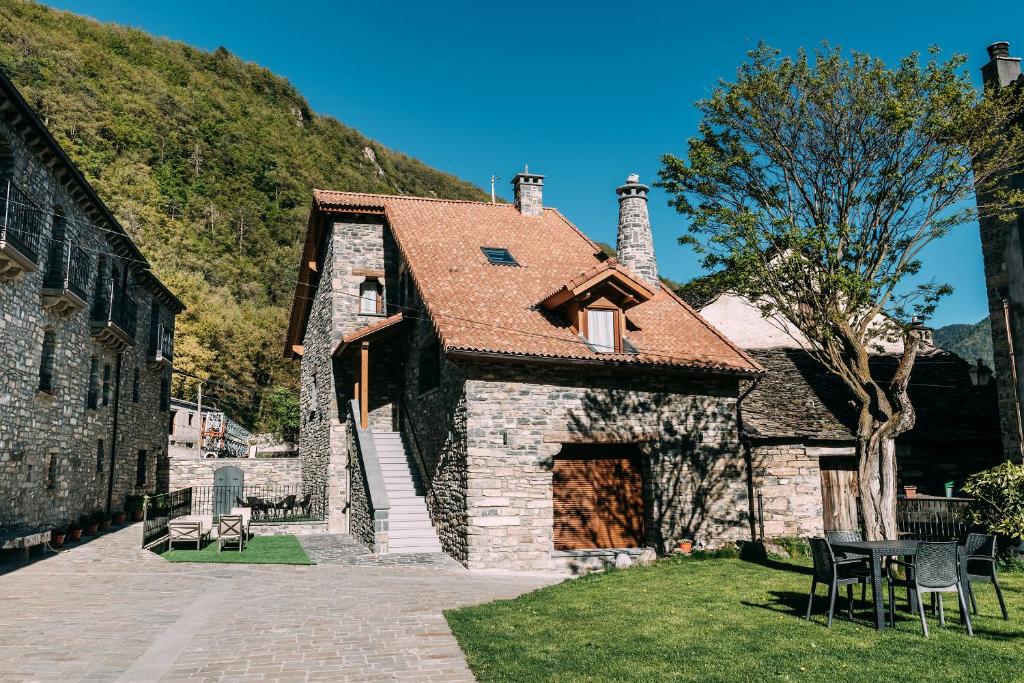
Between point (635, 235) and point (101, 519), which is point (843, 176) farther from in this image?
point (101, 519)

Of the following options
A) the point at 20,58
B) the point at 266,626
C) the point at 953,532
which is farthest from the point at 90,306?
the point at 20,58

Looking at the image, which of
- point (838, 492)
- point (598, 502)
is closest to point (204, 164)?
point (598, 502)

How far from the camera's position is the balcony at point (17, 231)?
13.2 m

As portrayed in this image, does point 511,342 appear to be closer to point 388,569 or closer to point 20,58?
point 388,569

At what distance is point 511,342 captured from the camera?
1420 cm

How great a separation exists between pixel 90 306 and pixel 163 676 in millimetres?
15446

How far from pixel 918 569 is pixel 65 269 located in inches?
681

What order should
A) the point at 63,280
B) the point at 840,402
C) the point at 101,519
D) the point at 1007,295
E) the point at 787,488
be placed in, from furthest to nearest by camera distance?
the point at 101,519 < the point at 840,402 < the point at 63,280 < the point at 787,488 < the point at 1007,295

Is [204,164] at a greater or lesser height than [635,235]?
greater

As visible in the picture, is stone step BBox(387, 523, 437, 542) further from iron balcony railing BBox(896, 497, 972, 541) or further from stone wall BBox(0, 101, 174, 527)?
iron balcony railing BBox(896, 497, 972, 541)

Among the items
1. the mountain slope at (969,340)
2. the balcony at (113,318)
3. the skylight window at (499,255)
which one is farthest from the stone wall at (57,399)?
the mountain slope at (969,340)

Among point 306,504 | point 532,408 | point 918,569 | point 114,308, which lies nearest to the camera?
point 918,569

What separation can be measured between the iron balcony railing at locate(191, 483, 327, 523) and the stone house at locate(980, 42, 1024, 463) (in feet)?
54.3

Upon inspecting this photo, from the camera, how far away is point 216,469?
27.8 m
